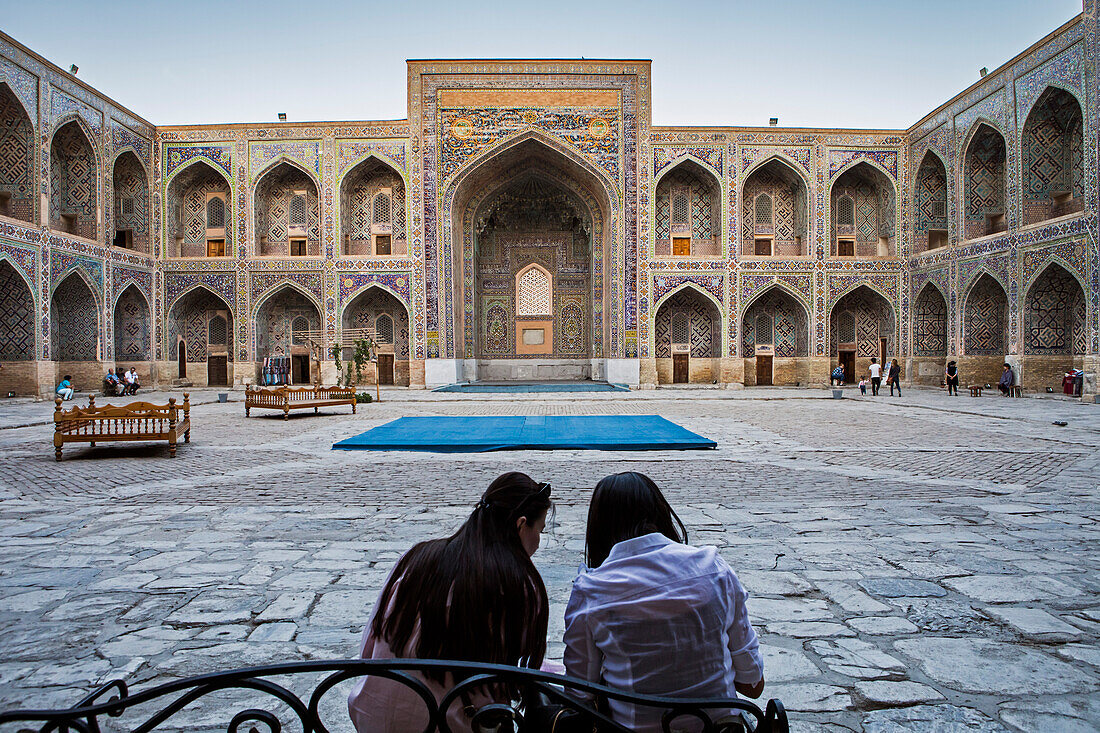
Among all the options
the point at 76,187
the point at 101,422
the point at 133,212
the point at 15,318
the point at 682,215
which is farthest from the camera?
the point at 682,215

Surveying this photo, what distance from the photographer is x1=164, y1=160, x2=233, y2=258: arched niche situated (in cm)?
2231

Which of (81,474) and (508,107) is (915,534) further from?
(508,107)

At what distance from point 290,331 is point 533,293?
8655mm

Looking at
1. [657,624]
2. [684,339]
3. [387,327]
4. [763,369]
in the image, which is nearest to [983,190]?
[763,369]

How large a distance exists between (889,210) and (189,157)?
22.5 meters

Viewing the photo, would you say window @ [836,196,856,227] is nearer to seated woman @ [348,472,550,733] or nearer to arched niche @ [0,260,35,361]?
arched niche @ [0,260,35,361]

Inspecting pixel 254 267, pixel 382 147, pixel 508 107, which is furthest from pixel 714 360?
pixel 254 267

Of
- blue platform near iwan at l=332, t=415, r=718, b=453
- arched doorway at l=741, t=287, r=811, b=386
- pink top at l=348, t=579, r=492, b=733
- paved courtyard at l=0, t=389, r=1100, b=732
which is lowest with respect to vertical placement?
paved courtyard at l=0, t=389, r=1100, b=732

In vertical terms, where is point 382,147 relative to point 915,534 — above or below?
above

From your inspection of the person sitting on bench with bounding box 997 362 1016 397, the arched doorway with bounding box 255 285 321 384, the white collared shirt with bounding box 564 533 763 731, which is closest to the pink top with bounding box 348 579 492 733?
the white collared shirt with bounding box 564 533 763 731

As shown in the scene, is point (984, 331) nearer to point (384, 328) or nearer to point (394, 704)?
point (384, 328)

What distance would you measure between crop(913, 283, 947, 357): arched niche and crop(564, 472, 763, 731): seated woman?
73.9 ft

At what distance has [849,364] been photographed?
2305cm

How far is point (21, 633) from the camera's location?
2670mm
